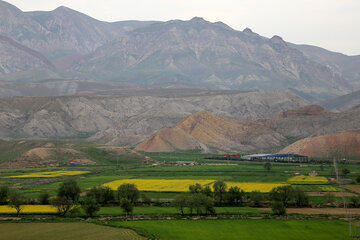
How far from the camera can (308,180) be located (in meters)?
97.2

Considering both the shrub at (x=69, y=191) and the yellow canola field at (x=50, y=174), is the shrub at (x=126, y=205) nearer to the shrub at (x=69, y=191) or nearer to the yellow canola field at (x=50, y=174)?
the shrub at (x=69, y=191)

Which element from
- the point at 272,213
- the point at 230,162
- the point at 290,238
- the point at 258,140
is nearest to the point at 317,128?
the point at 258,140

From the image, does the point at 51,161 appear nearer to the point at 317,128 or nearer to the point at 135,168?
the point at 135,168

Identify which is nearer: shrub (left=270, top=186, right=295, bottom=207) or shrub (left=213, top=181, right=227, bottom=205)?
shrub (left=270, top=186, right=295, bottom=207)

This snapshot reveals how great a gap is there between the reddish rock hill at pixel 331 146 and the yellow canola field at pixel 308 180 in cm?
4809

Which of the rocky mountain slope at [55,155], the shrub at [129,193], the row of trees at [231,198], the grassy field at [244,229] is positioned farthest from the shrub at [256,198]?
the rocky mountain slope at [55,155]

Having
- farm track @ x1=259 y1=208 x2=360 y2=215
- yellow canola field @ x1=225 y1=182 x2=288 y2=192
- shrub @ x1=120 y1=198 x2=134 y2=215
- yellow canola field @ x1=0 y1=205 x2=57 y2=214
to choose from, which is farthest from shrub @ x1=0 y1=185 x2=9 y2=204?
farm track @ x1=259 y1=208 x2=360 y2=215

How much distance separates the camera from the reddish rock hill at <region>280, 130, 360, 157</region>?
488 feet

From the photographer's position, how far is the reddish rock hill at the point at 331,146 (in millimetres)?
148625

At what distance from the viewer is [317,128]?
648 ft

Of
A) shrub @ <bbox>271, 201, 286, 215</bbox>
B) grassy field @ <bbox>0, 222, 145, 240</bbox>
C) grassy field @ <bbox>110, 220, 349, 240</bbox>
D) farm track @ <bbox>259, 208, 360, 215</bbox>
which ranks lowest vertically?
grassy field @ <bbox>0, 222, 145, 240</bbox>

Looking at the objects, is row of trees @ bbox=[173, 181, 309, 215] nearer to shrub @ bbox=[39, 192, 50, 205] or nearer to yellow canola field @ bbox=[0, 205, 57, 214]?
yellow canola field @ bbox=[0, 205, 57, 214]

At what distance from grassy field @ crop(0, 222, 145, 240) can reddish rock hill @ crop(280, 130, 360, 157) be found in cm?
10583

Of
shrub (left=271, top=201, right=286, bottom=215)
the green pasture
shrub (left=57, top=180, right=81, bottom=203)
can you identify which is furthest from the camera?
shrub (left=57, top=180, right=81, bottom=203)
